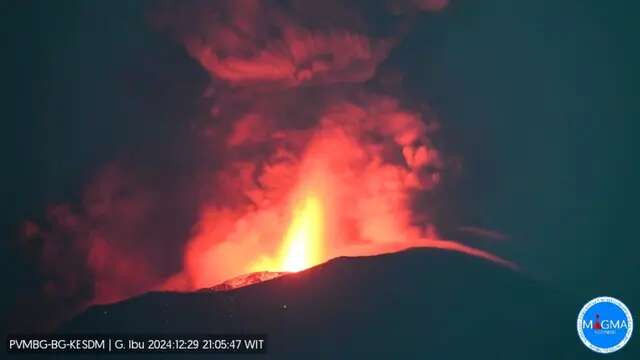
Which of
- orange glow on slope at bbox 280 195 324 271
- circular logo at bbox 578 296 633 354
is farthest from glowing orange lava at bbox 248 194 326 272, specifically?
circular logo at bbox 578 296 633 354

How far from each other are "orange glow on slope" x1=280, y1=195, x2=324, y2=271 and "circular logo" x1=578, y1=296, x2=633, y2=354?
1416mm

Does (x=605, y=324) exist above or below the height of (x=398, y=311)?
below

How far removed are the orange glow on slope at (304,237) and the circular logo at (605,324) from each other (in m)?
1.42

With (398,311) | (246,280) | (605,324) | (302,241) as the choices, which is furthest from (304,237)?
(605,324)

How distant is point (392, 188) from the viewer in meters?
3.36

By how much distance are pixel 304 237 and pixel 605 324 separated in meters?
1.62

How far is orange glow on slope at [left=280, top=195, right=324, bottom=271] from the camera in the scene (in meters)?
3.32

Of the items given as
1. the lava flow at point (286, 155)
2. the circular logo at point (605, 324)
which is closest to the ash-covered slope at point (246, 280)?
the lava flow at point (286, 155)

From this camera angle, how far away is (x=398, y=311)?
10.9 feet

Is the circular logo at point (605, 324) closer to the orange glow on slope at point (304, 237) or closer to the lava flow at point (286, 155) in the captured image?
the lava flow at point (286, 155)

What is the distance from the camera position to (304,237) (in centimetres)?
333

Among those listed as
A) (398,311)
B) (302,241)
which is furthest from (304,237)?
(398,311)

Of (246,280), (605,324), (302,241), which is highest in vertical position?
(302,241)

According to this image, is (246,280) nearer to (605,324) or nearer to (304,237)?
(304,237)
